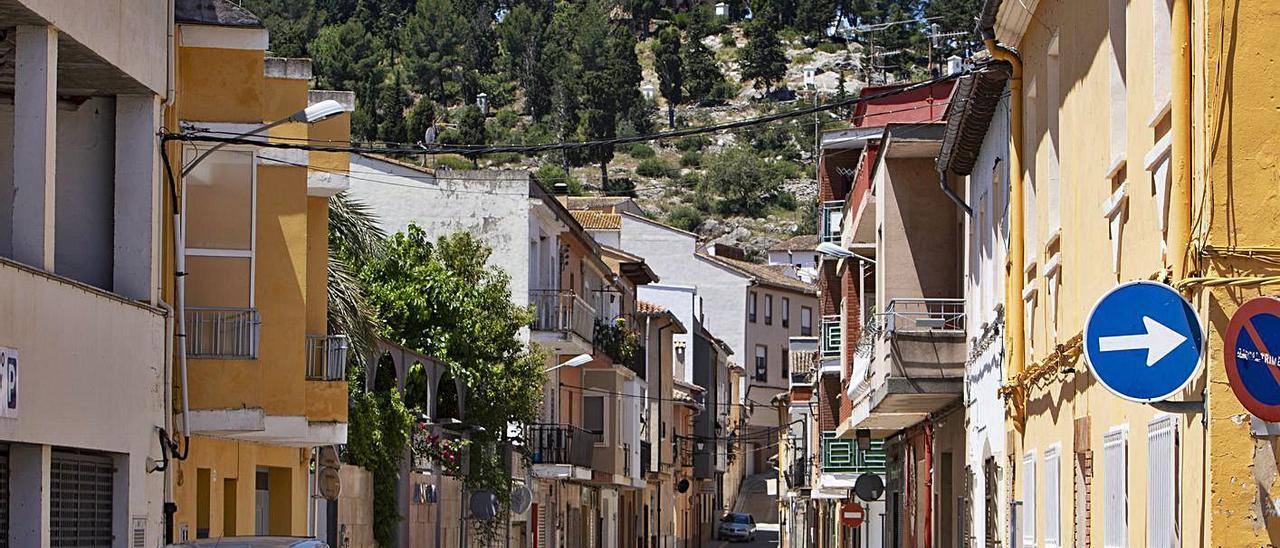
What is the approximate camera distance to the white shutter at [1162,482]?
398 inches

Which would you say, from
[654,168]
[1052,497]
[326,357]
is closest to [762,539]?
[326,357]

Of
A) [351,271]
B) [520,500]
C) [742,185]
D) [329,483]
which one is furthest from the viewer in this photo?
[742,185]

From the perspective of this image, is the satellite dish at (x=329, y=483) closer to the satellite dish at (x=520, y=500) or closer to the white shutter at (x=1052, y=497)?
the satellite dish at (x=520, y=500)

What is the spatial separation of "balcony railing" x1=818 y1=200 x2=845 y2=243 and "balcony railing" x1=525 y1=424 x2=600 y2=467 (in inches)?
392

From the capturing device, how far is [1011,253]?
17375 millimetres

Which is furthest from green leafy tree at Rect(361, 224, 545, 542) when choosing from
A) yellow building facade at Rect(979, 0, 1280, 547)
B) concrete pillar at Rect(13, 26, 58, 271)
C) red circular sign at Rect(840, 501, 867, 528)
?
concrete pillar at Rect(13, 26, 58, 271)

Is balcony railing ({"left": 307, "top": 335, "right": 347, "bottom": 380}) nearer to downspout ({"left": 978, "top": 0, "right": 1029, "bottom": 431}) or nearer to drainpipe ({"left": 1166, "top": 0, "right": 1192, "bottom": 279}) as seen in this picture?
downspout ({"left": 978, "top": 0, "right": 1029, "bottom": 431})

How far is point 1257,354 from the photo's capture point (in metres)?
7.86

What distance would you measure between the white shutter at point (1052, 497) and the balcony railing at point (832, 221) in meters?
24.8

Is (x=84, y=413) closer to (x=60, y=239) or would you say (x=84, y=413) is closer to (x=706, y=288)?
(x=60, y=239)

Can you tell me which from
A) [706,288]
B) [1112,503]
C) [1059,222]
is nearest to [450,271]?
[1059,222]

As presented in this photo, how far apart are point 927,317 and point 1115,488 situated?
1287cm

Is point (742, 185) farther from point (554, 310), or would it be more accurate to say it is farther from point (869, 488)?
point (869, 488)

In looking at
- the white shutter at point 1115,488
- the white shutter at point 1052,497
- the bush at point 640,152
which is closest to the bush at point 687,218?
the bush at point 640,152
